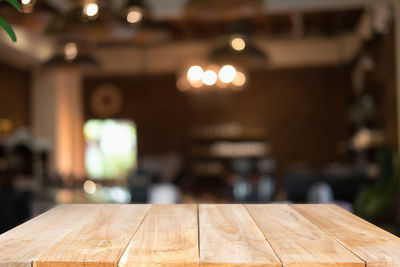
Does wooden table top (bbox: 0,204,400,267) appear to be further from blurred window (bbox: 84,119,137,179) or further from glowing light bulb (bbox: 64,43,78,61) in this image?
blurred window (bbox: 84,119,137,179)

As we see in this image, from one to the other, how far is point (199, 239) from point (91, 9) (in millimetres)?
2247

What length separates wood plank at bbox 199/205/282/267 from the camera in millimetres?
983

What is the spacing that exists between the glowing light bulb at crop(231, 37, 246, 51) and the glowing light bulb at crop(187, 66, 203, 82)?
4117 mm

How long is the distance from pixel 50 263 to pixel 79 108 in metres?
11.1

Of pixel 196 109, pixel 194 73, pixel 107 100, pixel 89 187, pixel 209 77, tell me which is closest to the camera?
pixel 89 187

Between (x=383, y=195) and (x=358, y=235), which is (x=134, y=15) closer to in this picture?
(x=358, y=235)

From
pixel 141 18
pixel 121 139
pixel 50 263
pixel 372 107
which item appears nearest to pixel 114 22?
pixel 141 18

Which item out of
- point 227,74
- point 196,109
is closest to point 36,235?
point 227,74

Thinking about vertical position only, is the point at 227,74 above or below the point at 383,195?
above

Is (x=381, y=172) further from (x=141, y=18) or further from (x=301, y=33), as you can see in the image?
(x=301, y=33)

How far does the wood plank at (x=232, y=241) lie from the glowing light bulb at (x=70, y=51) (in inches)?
154

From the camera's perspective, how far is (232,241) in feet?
3.78

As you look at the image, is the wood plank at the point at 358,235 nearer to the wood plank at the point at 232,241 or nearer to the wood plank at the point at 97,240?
the wood plank at the point at 232,241

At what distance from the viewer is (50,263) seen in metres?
0.99
